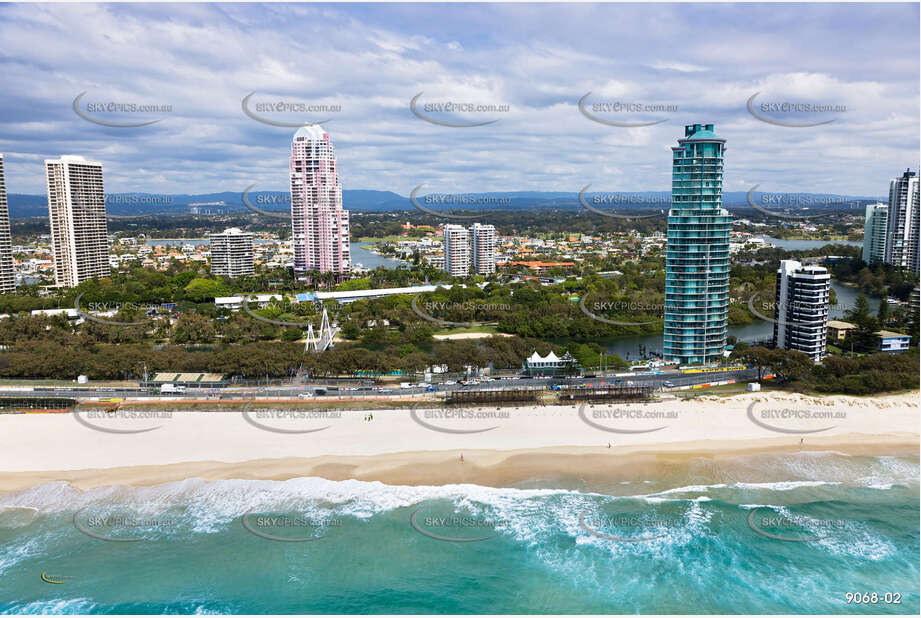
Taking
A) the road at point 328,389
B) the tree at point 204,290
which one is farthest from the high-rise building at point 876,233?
the tree at point 204,290

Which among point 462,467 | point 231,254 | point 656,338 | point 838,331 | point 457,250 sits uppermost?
point 457,250

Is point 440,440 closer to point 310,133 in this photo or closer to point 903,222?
point 310,133

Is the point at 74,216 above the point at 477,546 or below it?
above

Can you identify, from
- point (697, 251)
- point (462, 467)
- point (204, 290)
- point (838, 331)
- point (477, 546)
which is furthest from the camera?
point (204, 290)

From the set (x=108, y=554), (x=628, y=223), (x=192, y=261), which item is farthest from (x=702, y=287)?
(x=628, y=223)

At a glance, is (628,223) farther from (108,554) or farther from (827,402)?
(108,554)

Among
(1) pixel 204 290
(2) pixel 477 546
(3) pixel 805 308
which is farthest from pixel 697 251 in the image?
(1) pixel 204 290

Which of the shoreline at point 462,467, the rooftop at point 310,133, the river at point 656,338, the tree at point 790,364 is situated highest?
the rooftop at point 310,133

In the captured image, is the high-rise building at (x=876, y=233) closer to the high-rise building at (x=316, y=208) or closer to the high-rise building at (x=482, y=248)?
the high-rise building at (x=482, y=248)

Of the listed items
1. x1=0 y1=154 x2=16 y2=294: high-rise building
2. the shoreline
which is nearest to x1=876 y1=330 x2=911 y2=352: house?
the shoreline
